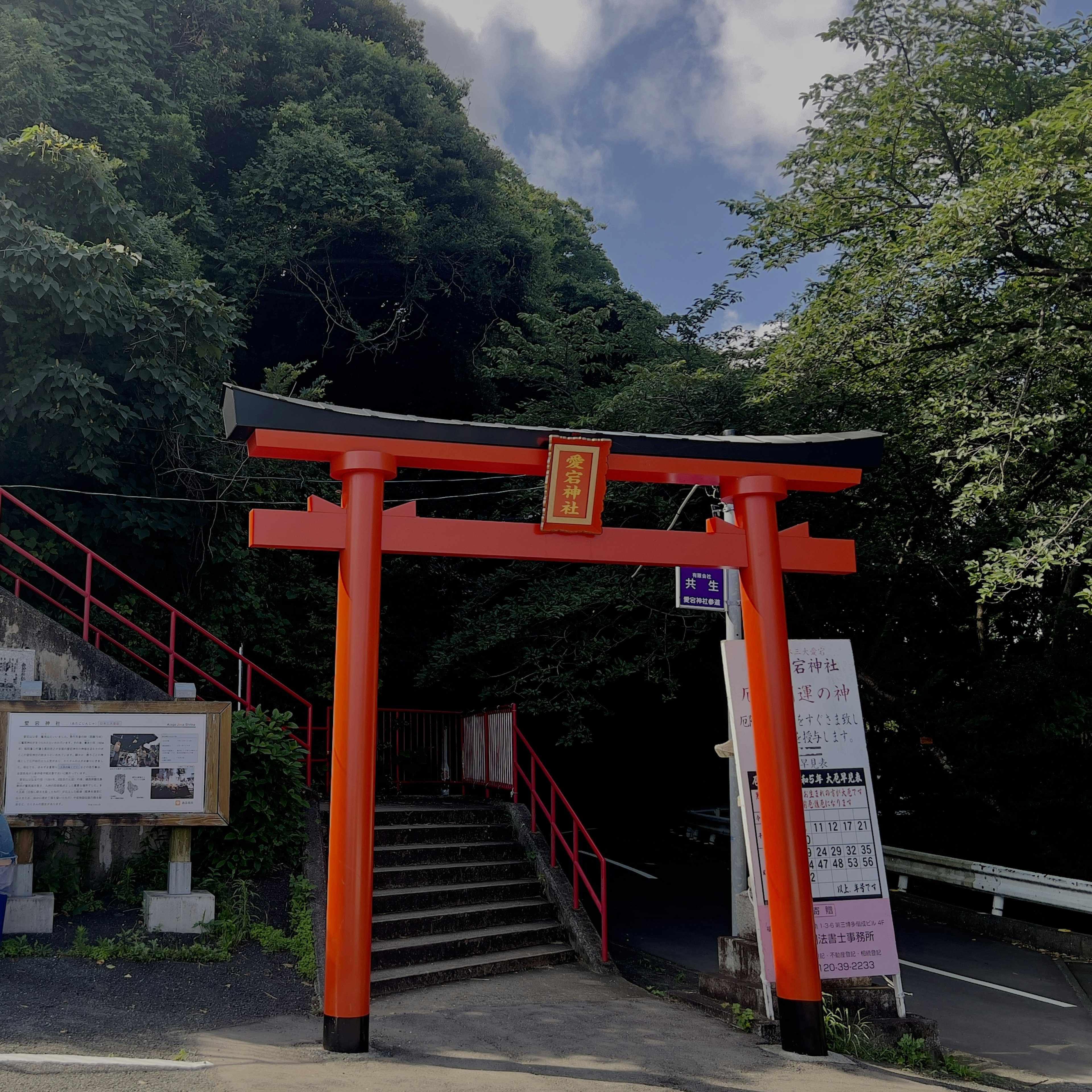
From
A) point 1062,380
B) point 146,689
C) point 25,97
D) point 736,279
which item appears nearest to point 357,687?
point 146,689

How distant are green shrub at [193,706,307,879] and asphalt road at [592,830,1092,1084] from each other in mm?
3943

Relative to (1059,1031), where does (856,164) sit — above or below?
above

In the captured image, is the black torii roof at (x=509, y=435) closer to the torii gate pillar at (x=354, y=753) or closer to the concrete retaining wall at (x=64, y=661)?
the torii gate pillar at (x=354, y=753)

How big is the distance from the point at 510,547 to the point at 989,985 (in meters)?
6.80

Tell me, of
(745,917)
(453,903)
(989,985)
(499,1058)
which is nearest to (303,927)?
(453,903)

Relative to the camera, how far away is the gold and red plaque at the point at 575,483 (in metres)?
6.71

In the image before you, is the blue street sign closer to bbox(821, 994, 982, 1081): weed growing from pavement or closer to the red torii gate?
the red torii gate

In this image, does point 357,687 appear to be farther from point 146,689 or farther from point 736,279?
point 736,279

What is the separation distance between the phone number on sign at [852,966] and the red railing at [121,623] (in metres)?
5.78

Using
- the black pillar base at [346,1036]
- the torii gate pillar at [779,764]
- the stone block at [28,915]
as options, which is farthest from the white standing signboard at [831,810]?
the stone block at [28,915]

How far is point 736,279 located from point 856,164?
221cm

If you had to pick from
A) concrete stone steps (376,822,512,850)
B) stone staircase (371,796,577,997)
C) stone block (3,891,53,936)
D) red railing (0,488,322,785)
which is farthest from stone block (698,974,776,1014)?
stone block (3,891,53,936)

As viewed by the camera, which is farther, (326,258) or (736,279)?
(326,258)

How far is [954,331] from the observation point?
11.2 m
